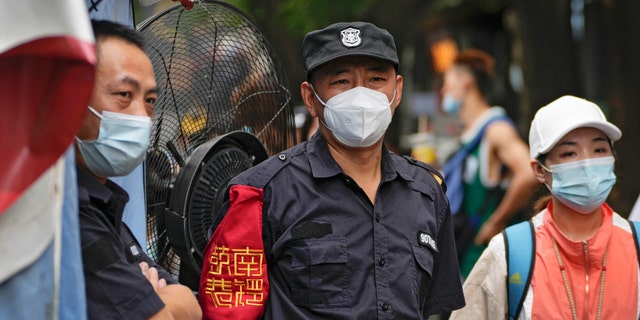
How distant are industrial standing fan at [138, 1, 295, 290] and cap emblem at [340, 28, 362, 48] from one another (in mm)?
737

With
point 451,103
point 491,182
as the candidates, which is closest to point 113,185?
point 491,182

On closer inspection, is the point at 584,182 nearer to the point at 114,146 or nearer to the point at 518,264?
the point at 518,264

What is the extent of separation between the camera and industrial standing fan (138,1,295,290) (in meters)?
4.17

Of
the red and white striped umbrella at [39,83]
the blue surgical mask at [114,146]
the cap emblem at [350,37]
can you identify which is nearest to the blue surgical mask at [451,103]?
the cap emblem at [350,37]

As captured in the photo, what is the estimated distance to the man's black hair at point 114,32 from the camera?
3.35 meters

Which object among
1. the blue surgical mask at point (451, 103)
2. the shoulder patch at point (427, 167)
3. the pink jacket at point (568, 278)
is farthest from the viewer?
A: the blue surgical mask at point (451, 103)

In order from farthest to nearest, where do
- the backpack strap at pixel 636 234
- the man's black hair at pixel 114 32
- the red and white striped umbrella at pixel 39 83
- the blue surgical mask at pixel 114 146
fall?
the backpack strap at pixel 636 234, the man's black hair at pixel 114 32, the blue surgical mask at pixel 114 146, the red and white striped umbrella at pixel 39 83

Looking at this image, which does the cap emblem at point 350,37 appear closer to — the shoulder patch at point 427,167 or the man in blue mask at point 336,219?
the man in blue mask at point 336,219

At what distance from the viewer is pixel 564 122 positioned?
4461 millimetres

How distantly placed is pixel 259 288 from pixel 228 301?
120mm

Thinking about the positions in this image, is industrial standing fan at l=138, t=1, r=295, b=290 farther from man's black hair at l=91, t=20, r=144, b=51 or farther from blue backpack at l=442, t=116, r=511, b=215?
blue backpack at l=442, t=116, r=511, b=215

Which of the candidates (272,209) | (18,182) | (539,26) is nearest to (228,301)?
(272,209)

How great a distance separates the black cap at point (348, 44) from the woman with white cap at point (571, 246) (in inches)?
38.2

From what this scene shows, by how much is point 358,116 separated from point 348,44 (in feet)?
0.86
